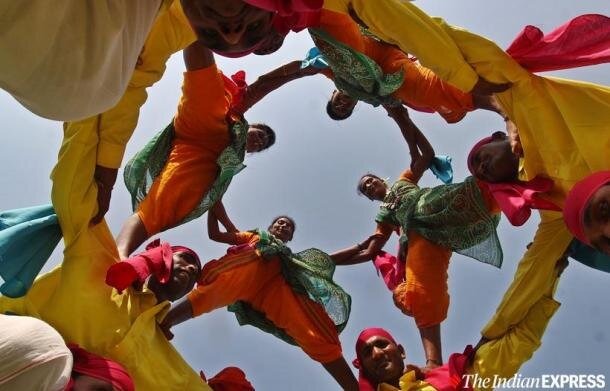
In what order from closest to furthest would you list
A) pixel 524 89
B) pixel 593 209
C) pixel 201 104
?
pixel 593 209
pixel 524 89
pixel 201 104

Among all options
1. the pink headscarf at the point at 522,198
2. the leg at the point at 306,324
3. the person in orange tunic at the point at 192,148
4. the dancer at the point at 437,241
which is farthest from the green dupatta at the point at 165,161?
the pink headscarf at the point at 522,198

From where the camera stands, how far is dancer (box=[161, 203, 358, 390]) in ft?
15.0

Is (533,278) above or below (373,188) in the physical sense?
below

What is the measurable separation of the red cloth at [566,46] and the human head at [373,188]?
245 centimetres

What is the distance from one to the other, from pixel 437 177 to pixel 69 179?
3.46 m

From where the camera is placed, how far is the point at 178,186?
4.70 m

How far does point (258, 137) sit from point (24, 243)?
2860 millimetres

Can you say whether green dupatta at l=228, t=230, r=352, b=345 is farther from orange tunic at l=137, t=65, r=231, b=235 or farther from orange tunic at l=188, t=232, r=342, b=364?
orange tunic at l=137, t=65, r=231, b=235

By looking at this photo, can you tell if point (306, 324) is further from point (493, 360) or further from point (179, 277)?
point (493, 360)

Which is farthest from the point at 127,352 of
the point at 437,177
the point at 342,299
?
the point at 437,177

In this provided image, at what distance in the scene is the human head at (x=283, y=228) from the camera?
623cm

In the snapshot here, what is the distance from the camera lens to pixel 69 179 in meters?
3.47

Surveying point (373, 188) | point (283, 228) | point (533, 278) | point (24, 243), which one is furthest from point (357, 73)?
point (24, 243)

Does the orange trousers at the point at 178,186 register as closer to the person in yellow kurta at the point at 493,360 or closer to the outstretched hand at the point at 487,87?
the person in yellow kurta at the point at 493,360
